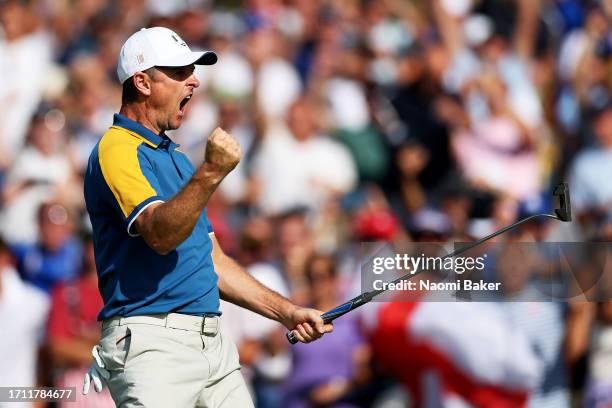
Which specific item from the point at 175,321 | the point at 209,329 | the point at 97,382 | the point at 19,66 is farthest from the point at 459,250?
the point at 19,66

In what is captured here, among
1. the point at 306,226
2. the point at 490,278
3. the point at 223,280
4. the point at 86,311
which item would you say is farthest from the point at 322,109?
A: the point at 223,280

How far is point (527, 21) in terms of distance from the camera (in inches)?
497

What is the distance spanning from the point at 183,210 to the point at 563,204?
1853 mm

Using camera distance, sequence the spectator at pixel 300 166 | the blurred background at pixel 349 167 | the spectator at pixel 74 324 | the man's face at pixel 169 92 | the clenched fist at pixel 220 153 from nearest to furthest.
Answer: the clenched fist at pixel 220 153
the man's face at pixel 169 92
the blurred background at pixel 349 167
the spectator at pixel 74 324
the spectator at pixel 300 166

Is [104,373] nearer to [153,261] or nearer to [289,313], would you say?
[153,261]

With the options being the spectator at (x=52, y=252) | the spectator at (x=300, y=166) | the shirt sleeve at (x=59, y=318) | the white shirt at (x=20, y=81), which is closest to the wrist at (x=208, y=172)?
the shirt sleeve at (x=59, y=318)

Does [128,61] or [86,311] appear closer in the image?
[128,61]

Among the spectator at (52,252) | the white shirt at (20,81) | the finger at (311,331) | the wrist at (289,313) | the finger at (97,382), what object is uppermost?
the white shirt at (20,81)

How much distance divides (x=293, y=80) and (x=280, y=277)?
325 cm

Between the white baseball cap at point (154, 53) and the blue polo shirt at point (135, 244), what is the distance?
0.23m

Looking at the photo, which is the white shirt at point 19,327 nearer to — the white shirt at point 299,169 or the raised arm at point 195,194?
the white shirt at point 299,169

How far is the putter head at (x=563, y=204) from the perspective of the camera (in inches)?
211

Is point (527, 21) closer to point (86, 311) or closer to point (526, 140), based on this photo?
point (526, 140)

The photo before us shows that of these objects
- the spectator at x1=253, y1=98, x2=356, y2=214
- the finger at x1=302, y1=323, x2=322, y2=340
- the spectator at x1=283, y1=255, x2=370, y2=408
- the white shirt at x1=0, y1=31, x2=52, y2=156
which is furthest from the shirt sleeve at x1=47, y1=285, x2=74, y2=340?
the finger at x1=302, y1=323, x2=322, y2=340
